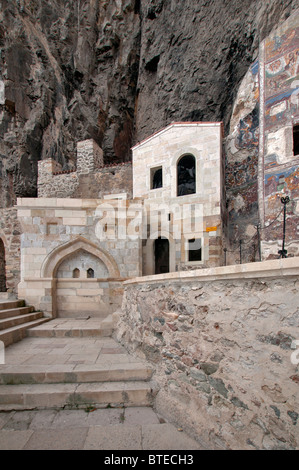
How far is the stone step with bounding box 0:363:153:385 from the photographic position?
2926 millimetres

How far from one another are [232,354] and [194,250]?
702cm

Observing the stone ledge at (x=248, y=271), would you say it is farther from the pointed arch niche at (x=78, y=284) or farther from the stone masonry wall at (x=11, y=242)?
the stone masonry wall at (x=11, y=242)

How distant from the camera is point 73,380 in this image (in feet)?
9.62

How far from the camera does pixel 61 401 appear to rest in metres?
2.66

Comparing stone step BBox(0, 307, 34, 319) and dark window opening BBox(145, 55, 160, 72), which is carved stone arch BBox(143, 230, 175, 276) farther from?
dark window opening BBox(145, 55, 160, 72)

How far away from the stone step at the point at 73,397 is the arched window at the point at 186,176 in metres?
8.53

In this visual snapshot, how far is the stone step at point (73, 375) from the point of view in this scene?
293cm

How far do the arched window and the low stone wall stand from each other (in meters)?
8.00

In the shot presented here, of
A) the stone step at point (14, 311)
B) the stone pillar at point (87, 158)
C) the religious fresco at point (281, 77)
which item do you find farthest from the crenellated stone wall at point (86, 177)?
the stone step at point (14, 311)

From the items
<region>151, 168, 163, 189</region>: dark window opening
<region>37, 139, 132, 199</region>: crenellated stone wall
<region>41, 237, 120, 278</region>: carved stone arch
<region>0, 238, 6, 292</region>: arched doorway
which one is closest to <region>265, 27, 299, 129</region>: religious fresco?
<region>151, 168, 163, 189</region>: dark window opening

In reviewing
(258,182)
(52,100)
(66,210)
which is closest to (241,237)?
(258,182)

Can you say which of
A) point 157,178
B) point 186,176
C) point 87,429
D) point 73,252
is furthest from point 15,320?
point 186,176

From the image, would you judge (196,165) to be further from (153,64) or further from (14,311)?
(153,64)

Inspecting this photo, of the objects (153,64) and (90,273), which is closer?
(90,273)
